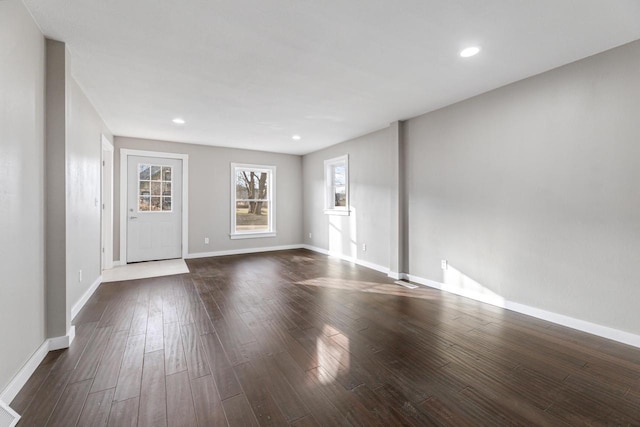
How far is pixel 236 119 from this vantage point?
4.28m

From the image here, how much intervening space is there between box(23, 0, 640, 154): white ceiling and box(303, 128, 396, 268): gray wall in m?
1.17

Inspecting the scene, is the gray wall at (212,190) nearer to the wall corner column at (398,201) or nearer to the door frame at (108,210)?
the door frame at (108,210)

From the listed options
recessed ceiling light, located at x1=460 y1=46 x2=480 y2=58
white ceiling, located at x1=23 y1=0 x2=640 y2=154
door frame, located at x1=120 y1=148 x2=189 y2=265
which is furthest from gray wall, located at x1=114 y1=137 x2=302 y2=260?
recessed ceiling light, located at x1=460 y1=46 x2=480 y2=58

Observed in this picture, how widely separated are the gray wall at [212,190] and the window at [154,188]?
36 cm

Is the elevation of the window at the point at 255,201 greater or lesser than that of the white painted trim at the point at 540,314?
greater

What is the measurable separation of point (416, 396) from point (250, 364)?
1147mm

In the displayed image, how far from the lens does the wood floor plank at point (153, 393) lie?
1.52m

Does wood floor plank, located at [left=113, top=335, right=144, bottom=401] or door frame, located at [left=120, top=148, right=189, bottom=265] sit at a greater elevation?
door frame, located at [left=120, top=148, right=189, bottom=265]

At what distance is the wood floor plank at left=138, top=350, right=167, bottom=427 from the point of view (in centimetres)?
152

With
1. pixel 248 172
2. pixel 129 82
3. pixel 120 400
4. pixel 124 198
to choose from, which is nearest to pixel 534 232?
pixel 120 400

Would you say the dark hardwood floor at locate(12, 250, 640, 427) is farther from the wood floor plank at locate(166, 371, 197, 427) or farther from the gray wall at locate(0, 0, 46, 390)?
the gray wall at locate(0, 0, 46, 390)

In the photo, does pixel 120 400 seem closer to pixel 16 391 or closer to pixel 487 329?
pixel 16 391

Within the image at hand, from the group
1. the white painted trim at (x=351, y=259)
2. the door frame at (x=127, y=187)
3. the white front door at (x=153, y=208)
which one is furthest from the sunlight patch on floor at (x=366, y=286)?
the white front door at (x=153, y=208)

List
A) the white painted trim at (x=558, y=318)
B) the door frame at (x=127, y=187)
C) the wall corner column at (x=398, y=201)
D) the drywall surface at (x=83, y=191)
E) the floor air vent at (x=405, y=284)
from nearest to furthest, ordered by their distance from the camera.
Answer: the white painted trim at (x=558, y=318) < the drywall surface at (x=83, y=191) < the floor air vent at (x=405, y=284) < the wall corner column at (x=398, y=201) < the door frame at (x=127, y=187)
